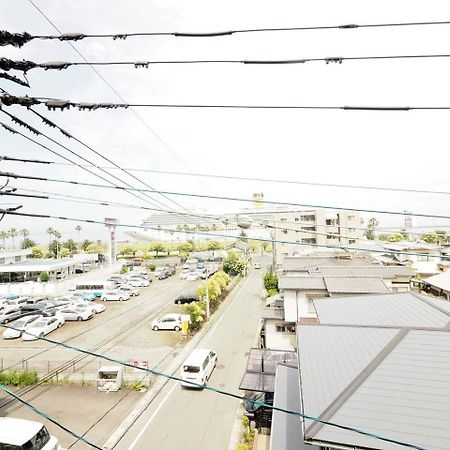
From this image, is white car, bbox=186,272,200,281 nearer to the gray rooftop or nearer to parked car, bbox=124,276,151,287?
parked car, bbox=124,276,151,287

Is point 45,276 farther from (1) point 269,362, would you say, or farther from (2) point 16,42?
(2) point 16,42

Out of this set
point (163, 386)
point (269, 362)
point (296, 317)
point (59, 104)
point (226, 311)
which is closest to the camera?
point (59, 104)

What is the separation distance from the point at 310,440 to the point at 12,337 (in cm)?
2234

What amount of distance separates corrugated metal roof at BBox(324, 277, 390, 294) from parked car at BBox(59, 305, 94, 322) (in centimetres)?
1784

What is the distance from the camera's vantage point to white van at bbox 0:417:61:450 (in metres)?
8.74

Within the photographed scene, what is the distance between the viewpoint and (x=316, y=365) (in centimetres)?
650

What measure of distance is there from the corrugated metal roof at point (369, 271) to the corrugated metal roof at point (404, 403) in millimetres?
13547

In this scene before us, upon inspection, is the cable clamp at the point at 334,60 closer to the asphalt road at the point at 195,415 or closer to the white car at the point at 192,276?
the asphalt road at the point at 195,415

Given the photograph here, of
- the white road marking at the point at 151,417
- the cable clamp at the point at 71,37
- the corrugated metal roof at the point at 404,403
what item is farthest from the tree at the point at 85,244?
the corrugated metal roof at the point at 404,403

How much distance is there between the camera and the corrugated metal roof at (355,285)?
16.2 m

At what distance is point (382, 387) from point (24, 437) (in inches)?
372

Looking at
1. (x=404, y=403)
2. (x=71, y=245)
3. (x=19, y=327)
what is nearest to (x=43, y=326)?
(x=19, y=327)

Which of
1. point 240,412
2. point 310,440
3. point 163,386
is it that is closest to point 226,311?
point 163,386

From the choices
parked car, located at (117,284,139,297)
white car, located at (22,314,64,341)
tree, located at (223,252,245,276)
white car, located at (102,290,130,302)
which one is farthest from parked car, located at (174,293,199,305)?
tree, located at (223,252,245,276)
